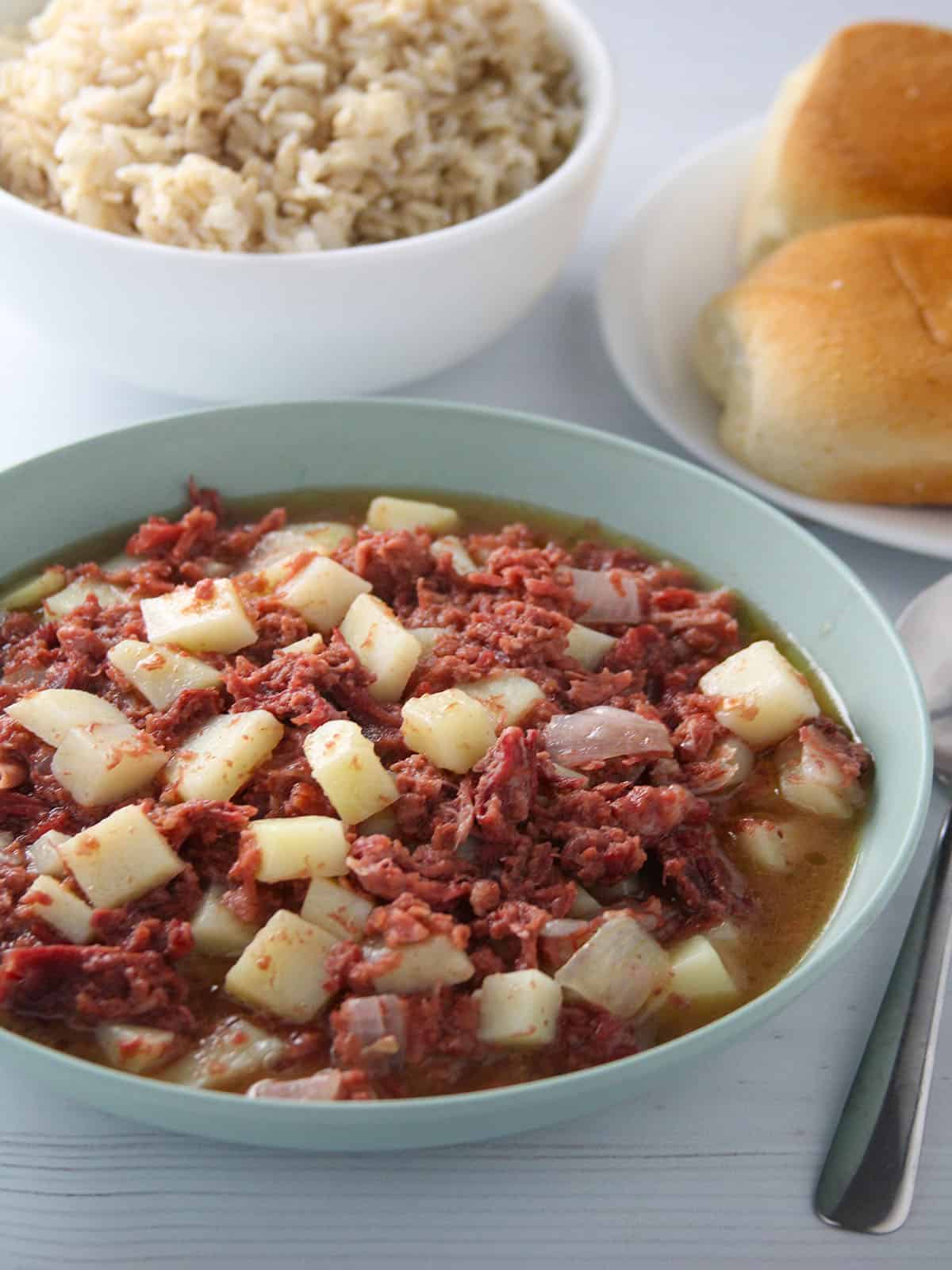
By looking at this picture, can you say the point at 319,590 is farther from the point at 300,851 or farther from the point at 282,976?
the point at 282,976

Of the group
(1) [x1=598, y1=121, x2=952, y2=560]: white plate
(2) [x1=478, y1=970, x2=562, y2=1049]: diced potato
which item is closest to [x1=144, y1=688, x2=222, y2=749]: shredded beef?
(2) [x1=478, y1=970, x2=562, y2=1049]: diced potato

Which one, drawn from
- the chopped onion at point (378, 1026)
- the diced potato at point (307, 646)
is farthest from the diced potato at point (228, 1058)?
the diced potato at point (307, 646)

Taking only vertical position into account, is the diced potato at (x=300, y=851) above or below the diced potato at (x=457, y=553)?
above

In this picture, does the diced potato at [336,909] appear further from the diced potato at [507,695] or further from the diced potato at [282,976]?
the diced potato at [507,695]

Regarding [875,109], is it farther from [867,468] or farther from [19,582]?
[19,582]

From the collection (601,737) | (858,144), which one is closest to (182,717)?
(601,737)
